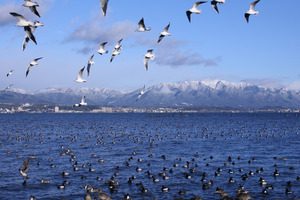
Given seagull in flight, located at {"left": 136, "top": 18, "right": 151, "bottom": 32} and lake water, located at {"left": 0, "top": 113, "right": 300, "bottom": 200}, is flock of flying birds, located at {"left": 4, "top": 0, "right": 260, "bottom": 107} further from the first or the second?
lake water, located at {"left": 0, "top": 113, "right": 300, "bottom": 200}

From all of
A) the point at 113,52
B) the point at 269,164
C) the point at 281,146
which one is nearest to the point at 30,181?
the point at 113,52

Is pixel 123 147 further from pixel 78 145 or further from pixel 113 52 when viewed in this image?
pixel 113 52

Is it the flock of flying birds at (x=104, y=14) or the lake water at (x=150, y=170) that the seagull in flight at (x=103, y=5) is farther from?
the lake water at (x=150, y=170)

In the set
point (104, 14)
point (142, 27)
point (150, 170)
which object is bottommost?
point (150, 170)

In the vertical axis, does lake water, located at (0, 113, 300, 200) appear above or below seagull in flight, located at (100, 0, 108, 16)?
below

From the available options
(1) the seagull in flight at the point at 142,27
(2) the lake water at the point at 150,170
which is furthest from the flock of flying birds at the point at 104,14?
(2) the lake water at the point at 150,170

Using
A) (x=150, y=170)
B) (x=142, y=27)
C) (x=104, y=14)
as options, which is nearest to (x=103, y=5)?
(x=104, y=14)

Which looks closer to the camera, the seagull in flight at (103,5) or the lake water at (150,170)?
the seagull in flight at (103,5)

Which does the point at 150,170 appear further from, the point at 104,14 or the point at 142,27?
the point at 104,14

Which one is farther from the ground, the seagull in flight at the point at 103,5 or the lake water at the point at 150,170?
the seagull in flight at the point at 103,5

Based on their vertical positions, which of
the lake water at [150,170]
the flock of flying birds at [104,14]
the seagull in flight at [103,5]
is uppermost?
the flock of flying birds at [104,14]

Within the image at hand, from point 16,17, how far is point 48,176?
2678cm

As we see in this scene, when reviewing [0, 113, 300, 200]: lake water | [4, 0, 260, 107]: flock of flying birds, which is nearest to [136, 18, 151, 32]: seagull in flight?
[4, 0, 260, 107]: flock of flying birds

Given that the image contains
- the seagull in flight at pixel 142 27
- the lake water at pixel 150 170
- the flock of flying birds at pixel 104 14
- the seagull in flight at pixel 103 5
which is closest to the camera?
the seagull in flight at pixel 103 5
